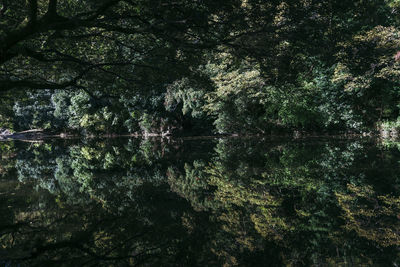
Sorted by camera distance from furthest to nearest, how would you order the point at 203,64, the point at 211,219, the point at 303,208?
the point at 203,64 → the point at 303,208 → the point at 211,219

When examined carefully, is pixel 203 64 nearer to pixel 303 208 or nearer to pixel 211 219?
pixel 303 208

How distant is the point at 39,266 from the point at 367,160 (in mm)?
8288

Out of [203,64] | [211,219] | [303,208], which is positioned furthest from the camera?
[203,64]

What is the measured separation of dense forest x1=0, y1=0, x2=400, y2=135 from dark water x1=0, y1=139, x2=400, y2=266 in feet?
9.40

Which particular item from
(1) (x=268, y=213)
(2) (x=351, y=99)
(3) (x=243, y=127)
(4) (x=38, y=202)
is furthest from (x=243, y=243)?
(3) (x=243, y=127)

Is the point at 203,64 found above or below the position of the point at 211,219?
above

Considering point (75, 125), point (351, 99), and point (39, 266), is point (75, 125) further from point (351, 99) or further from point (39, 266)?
point (39, 266)

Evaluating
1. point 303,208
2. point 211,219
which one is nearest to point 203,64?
point 303,208

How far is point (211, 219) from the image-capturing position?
161 inches

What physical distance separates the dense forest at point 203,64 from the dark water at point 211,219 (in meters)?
2.86

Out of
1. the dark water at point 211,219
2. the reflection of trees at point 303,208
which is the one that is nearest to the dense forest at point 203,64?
the reflection of trees at point 303,208

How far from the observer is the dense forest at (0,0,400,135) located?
5.97 metres

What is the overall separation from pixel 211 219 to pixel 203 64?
17.7 meters

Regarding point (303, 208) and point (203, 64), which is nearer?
point (303, 208)
